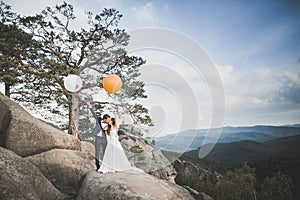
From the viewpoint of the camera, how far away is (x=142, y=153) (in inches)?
805

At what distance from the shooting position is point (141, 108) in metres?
15.9

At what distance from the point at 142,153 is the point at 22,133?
542 inches

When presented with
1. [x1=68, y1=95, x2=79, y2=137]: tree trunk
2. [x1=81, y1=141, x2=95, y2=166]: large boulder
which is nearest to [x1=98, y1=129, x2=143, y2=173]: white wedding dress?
[x1=81, y1=141, x2=95, y2=166]: large boulder

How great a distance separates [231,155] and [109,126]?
494 feet

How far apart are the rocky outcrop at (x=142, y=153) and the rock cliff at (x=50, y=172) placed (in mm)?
9983

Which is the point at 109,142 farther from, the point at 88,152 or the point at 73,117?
the point at 73,117

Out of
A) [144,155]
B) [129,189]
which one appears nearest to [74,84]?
[129,189]

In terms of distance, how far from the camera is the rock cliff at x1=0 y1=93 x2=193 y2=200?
4883 mm

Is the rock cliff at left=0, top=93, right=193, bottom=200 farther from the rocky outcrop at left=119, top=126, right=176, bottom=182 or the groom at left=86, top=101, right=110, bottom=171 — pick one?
the rocky outcrop at left=119, top=126, right=176, bottom=182

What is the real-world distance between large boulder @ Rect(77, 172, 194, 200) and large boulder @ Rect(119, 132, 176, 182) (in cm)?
1378

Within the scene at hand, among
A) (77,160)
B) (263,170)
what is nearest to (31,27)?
(77,160)

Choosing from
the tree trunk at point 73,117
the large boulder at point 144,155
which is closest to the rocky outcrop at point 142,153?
the large boulder at point 144,155

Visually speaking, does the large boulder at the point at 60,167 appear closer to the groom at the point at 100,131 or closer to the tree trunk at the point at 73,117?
the groom at the point at 100,131

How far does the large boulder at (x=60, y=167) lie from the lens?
7.66 metres
